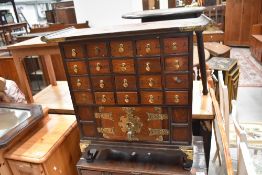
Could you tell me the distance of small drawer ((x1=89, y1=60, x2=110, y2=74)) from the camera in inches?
47.0

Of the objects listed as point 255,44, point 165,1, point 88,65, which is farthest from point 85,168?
point 165,1

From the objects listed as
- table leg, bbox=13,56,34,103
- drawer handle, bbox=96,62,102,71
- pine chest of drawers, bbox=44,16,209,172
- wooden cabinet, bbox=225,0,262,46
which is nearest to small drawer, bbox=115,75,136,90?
pine chest of drawers, bbox=44,16,209,172

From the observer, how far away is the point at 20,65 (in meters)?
1.89

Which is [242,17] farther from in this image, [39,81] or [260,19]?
[39,81]

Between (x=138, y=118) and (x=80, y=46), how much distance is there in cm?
51

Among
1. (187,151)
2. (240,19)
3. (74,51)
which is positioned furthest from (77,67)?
(240,19)

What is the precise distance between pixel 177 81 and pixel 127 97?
286 millimetres

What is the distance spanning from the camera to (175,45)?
1.07 m

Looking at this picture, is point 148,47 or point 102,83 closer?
point 148,47

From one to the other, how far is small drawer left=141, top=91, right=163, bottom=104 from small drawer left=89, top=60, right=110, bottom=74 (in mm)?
232

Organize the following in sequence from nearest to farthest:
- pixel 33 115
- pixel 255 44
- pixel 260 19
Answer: pixel 33 115
pixel 255 44
pixel 260 19

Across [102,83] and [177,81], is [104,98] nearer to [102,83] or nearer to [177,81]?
[102,83]

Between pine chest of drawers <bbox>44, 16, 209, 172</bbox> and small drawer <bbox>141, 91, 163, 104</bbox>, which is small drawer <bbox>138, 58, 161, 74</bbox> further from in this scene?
small drawer <bbox>141, 91, 163, 104</bbox>

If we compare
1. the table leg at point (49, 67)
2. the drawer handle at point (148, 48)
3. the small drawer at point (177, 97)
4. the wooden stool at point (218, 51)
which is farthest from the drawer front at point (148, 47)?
the wooden stool at point (218, 51)
